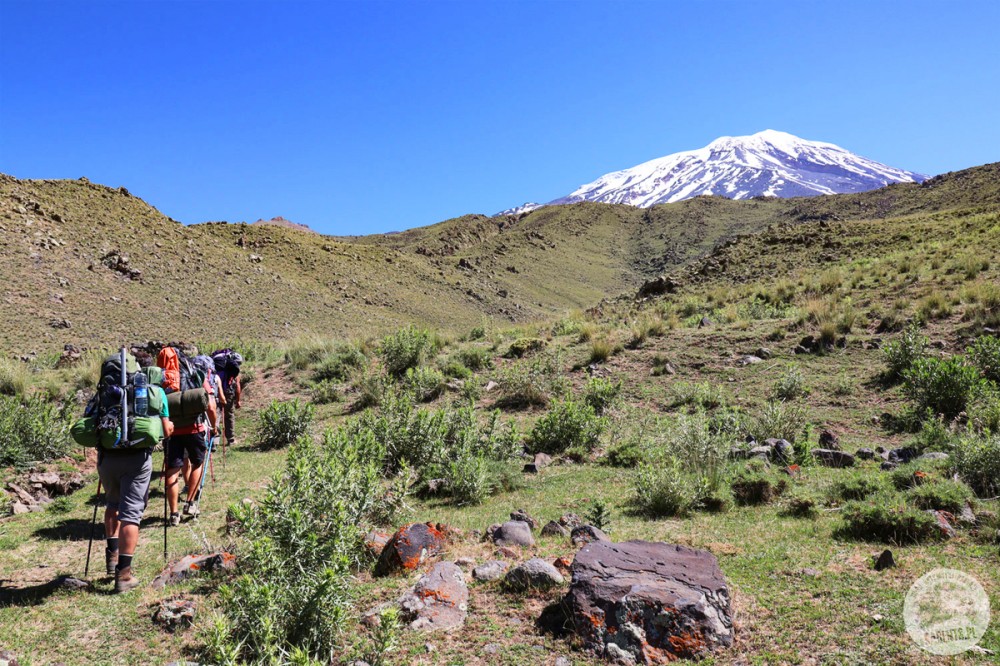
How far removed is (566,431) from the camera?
804cm

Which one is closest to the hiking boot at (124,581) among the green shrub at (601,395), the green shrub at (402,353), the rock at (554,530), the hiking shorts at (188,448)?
the hiking shorts at (188,448)

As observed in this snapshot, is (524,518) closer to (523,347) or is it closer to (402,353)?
(402,353)

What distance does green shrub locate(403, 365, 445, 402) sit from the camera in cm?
1085

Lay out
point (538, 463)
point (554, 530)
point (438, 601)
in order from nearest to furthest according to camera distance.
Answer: point (438, 601) < point (554, 530) < point (538, 463)

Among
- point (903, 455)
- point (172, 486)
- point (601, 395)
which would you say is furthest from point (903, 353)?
point (172, 486)

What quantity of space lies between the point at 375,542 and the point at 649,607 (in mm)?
2260

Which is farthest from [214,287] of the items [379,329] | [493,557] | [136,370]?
[493,557]

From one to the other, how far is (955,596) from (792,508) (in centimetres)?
186

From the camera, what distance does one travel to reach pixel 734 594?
3.71 m

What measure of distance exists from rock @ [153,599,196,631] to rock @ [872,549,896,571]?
453 centimetres

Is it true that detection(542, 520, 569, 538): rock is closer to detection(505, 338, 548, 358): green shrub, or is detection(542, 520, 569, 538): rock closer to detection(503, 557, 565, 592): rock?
detection(503, 557, 565, 592): rock

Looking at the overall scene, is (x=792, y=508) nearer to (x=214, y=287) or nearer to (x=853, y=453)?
(x=853, y=453)

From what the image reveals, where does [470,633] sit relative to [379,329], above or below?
below

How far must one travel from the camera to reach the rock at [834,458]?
641 centimetres
